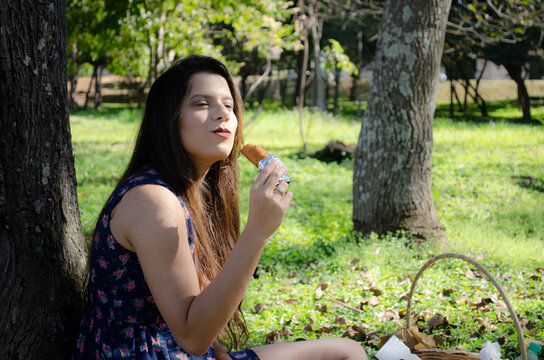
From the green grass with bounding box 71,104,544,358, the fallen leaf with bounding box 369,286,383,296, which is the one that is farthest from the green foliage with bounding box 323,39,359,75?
the fallen leaf with bounding box 369,286,383,296

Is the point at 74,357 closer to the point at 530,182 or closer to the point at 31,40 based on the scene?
the point at 31,40

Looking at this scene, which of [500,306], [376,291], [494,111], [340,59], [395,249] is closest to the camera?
[500,306]

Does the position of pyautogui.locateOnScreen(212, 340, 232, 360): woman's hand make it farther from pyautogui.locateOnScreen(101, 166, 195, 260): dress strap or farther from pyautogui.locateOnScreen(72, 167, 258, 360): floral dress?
pyautogui.locateOnScreen(101, 166, 195, 260): dress strap

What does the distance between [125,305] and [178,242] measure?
34cm

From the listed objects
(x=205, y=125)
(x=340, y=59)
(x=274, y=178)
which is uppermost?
(x=340, y=59)

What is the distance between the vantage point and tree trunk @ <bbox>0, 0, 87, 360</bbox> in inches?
81.0

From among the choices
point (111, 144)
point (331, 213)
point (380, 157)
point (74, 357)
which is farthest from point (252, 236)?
→ point (111, 144)

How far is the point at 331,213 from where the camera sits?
6.52 meters

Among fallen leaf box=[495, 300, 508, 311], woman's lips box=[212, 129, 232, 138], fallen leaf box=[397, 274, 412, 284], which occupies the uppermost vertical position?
woman's lips box=[212, 129, 232, 138]

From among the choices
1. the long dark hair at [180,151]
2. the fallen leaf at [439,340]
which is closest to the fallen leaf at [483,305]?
the fallen leaf at [439,340]

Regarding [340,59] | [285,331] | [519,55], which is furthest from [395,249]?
[519,55]

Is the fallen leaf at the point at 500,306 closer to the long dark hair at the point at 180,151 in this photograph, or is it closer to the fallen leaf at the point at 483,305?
the fallen leaf at the point at 483,305

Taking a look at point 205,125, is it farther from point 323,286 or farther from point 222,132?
point 323,286

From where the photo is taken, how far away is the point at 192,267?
1771mm
